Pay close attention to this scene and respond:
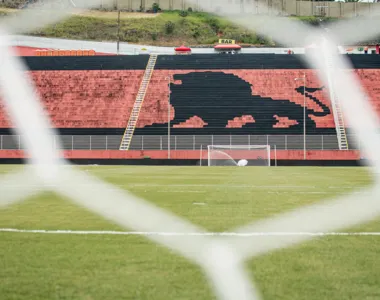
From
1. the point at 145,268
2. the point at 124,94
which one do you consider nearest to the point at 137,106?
the point at 124,94

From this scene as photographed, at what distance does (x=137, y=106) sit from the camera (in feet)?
172

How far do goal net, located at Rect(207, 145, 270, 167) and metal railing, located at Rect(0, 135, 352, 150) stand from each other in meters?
0.44

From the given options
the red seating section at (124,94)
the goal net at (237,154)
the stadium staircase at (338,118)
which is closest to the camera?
the goal net at (237,154)

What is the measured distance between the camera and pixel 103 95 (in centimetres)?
5450

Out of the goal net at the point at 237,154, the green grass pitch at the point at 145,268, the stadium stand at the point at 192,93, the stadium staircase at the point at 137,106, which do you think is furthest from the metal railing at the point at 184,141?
the green grass pitch at the point at 145,268

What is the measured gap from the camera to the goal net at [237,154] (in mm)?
43688

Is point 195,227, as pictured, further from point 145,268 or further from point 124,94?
point 124,94

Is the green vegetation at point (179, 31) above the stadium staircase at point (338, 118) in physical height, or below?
above

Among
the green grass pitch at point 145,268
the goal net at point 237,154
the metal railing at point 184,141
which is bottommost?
the green grass pitch at point 145,268

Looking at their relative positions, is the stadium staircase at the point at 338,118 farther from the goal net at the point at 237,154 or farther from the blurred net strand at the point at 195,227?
the blurred net strand at the point at 195,227

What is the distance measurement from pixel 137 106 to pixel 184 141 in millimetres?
8445

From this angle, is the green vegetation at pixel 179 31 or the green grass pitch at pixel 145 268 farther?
the green vegetation at pixel 179 31

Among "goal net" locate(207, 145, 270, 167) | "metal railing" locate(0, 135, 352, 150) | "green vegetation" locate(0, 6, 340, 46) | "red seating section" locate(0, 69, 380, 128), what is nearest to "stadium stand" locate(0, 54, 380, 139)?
"red seating section" locate(0, 69, 380, 128)

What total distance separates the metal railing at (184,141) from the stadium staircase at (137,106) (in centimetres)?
116
